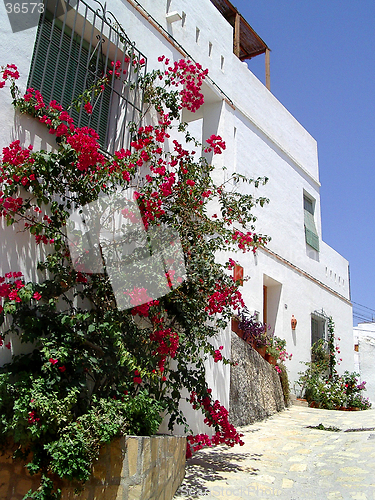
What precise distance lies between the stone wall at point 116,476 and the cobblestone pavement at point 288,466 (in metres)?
0.69

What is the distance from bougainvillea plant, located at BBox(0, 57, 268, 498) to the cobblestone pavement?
42cm

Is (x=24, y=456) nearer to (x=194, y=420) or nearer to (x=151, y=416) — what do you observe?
(x=151, y=416)

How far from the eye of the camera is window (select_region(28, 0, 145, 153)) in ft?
15.8

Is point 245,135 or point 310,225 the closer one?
point 245,135

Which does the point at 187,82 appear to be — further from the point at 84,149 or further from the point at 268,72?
the point at 268,72

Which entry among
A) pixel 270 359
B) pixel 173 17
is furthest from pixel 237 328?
pixel 173 17

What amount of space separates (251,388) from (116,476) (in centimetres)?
451

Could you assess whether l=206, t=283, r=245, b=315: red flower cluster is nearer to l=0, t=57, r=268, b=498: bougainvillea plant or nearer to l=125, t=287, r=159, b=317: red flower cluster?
l=0, t=57, r=268, b=498: bougainvillea plant

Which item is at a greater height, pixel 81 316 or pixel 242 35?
pixel 242 35

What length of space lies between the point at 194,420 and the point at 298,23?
590 cm

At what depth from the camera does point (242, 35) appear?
12.9 meters

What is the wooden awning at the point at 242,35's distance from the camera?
1180cm

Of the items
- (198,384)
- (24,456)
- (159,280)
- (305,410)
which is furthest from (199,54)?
(305,410)

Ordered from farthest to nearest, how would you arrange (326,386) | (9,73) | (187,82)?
(326,386)
(187,82)
(9,73)
